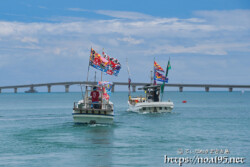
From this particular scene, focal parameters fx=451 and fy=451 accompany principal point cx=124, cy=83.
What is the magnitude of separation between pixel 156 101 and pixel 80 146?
3577 cm

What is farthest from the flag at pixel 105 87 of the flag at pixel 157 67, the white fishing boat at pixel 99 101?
the flag at pixel 157 67

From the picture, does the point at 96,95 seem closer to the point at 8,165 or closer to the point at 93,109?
the point at 93,109

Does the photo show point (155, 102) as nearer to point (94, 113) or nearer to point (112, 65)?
point (112, 65)

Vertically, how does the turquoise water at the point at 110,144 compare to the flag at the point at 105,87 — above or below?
below

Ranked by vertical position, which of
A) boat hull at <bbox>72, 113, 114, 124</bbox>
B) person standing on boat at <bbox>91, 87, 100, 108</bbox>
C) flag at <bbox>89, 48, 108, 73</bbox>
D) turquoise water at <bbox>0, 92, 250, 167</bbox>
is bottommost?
turquoise water at <bbox>0, 92, 250, 167</bbox>

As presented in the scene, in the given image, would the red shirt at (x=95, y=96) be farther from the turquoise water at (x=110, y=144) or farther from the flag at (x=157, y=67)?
the flag at (x=157, y=67)

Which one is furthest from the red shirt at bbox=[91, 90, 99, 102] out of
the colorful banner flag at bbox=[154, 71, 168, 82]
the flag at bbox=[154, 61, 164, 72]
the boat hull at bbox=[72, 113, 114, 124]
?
the flag at bbox=[154, 61, 164, 72]

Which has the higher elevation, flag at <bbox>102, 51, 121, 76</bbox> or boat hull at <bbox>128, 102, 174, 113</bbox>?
flag at <bbox>102, 51, 121, 76</bbox>

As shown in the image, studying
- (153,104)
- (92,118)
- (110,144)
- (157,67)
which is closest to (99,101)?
(92,118)

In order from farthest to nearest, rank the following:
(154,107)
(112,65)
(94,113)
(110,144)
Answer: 1. (154,107)
2. (112,65)
3. (94,113)
4. (110,144)

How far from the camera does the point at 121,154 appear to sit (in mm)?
28766

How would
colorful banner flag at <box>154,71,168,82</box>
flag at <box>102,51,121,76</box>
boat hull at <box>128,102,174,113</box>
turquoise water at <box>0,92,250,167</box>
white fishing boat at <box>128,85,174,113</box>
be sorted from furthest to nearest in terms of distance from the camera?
1. colorful banner flag at <box>154,71,168,82</box>
2. white fishing boat at <box>128,85,174,113</box>
3. boat hull at <box>128,102,174,113</box>
4. flag at <box>102,51,121,76</box>
5. turquoise water at <box>0,92,250,167</box>

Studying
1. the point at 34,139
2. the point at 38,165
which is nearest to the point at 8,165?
the point at 38,165

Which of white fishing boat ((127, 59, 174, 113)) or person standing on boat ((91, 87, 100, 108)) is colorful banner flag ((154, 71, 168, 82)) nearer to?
white fishing boat ((127, 59, 174, 113))
